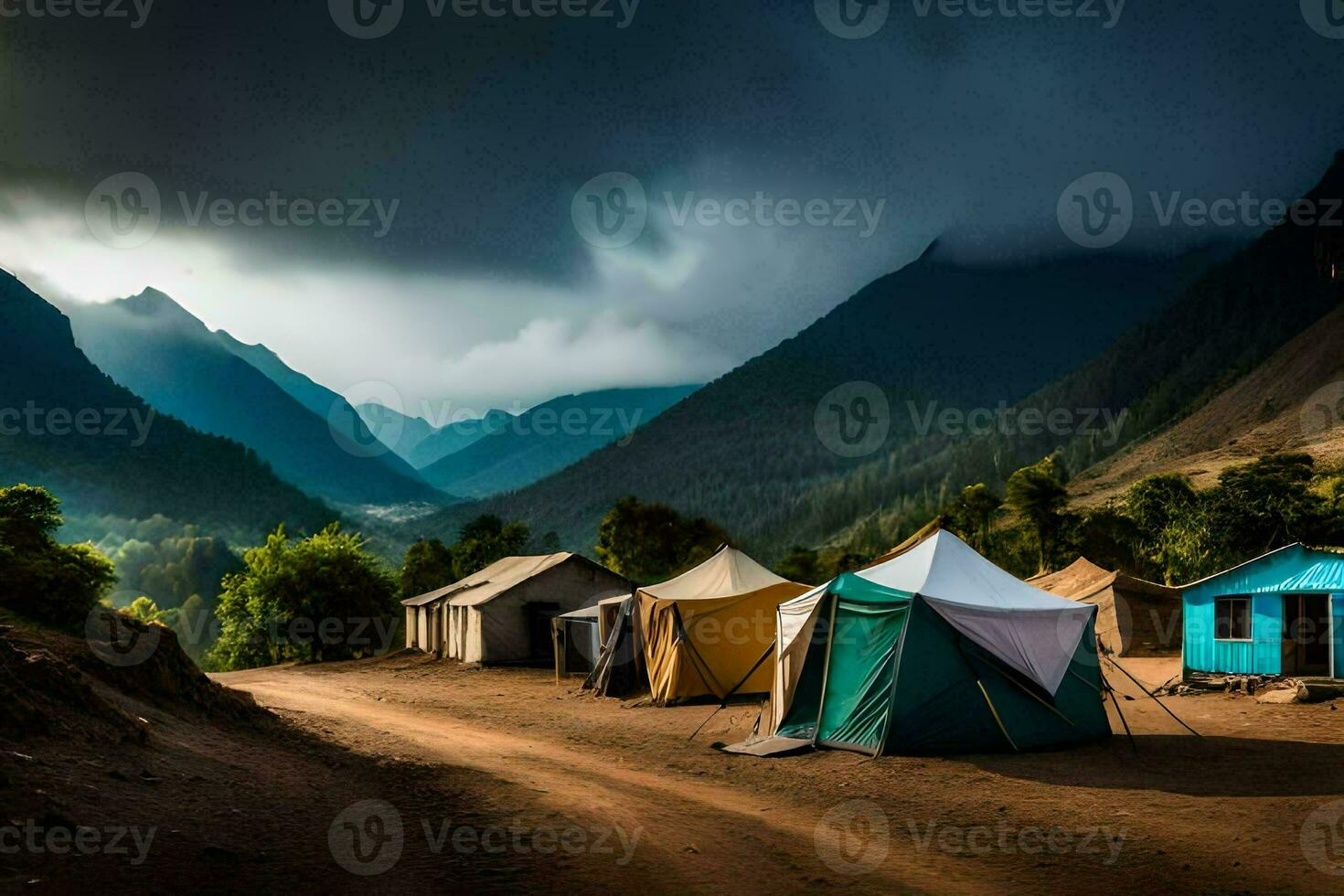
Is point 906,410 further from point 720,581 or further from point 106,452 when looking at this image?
point 720,581

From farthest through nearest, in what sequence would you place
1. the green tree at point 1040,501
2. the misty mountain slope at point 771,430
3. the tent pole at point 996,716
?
the misty mountain slope at point 771,430 < the green tree at point 1040,501 < the tent pole at point 996,716

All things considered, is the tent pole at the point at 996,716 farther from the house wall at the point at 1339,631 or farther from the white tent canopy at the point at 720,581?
the house wall at the point at 1339,631

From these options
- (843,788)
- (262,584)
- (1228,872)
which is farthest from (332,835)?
Result: (262,584)

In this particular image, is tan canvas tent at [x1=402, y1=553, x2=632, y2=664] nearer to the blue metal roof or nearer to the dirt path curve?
the dirt path curve

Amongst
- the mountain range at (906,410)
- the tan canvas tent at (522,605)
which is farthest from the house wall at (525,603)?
the mountain range at (906,410)

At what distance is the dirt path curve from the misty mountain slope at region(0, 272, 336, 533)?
133224mm

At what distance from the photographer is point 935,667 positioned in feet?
46.5

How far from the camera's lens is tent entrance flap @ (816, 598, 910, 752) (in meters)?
14.2

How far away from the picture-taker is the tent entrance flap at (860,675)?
14.2 meters

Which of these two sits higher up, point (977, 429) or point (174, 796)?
point (977, 429)

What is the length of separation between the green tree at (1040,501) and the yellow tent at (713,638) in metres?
37.4

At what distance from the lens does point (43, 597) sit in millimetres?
16453

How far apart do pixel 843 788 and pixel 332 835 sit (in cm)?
619

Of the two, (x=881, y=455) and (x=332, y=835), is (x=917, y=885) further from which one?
(x=881, y=455)
